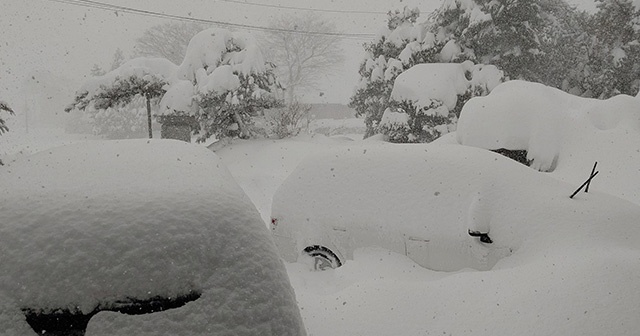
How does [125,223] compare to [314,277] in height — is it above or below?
above

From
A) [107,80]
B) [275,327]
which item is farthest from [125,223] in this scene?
[107,80]

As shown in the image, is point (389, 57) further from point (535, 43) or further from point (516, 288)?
point (516, 288)

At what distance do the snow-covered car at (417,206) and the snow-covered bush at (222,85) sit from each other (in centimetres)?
1087

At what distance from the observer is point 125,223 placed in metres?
1.66

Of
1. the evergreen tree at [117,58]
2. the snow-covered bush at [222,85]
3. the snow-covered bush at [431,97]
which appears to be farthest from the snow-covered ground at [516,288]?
the evergreen tree at [117,58]

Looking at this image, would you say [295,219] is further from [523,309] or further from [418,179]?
[523,309]

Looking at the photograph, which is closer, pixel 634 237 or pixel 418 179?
pixel 634 237

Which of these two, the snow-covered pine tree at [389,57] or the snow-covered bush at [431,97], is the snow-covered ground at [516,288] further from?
the snow-covered pine tree at [389,57]

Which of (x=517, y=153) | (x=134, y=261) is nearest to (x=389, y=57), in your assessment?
(x=517, y=153)

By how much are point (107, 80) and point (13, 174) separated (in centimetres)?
1301

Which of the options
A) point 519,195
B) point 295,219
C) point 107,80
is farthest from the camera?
point 107,80

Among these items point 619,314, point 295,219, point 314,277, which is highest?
point 619,314

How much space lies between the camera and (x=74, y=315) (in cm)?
153

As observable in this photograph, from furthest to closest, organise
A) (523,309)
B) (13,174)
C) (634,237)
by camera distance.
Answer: (634,237)
(523,309)
(13,174)
